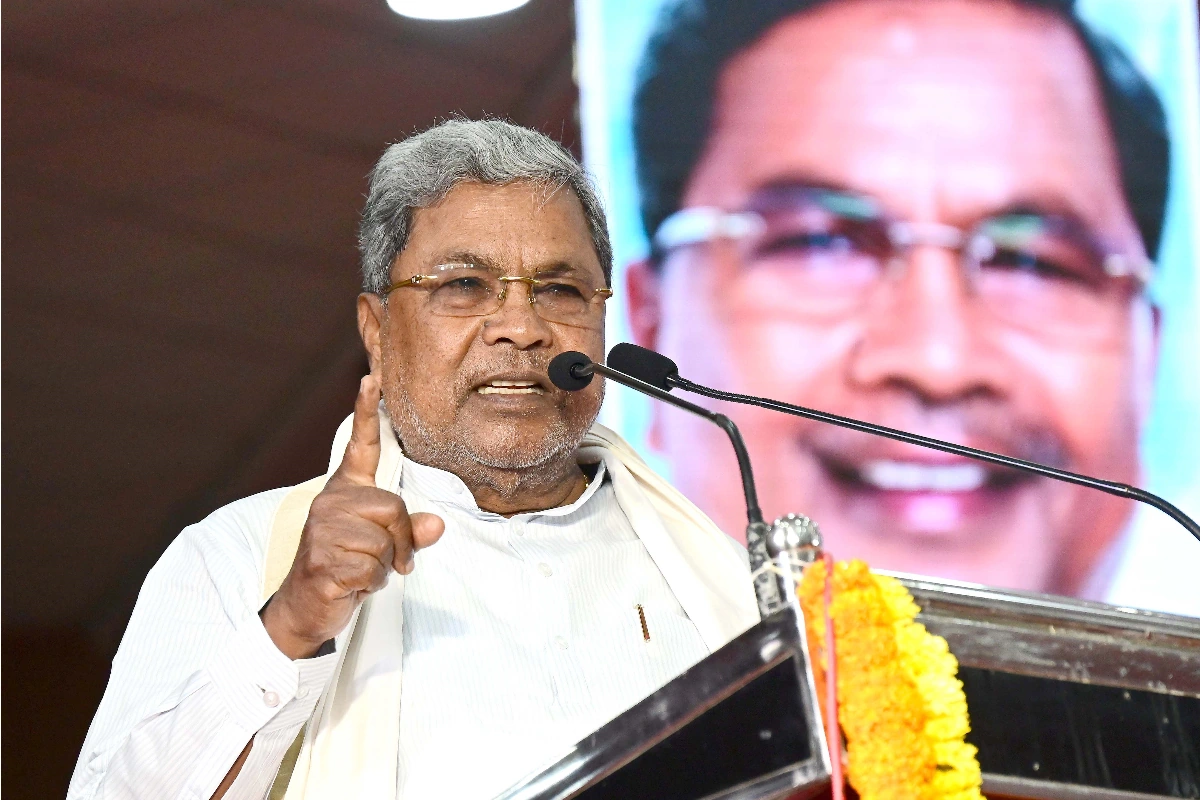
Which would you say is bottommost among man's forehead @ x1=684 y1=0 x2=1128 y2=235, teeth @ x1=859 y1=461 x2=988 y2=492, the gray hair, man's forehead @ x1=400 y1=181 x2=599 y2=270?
teeth @ x1=859 y1=461 x2=988 y2=492

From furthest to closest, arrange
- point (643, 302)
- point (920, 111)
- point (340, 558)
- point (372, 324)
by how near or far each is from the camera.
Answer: point (920, 111) < point (643, 302) < point (372, 324) < point (340, 558)

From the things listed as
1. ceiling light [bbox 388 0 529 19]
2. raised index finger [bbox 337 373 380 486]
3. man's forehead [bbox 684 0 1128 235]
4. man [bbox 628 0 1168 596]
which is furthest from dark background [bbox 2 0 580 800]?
raised index finger [bbox 337 373 380 486]

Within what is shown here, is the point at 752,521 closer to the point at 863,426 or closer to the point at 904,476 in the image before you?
the point at 863,426

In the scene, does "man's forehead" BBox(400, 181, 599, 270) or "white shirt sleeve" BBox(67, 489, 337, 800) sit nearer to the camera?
"white shirt sleeve" BBox(67, 489, 337, 800)

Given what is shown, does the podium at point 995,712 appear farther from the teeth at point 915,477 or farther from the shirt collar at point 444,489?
the teeth at point 915,477

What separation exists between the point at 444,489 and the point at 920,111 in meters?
1.78

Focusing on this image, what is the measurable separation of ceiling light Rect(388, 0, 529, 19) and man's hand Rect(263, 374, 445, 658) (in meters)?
1.86

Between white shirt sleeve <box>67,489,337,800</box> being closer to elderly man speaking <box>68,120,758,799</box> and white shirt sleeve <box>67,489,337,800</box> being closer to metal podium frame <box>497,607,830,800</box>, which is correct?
elderly man speaking <box>68,120,758,799</box>

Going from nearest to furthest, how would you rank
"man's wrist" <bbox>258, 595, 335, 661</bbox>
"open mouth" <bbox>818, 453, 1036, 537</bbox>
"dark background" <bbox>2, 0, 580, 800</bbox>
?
1. "man's wrist" <bbox>258, 595, 335, 661</bbox>
2. "dark background" <bbox>2, 0, 580, 800</bbox>
3. "open mouth" <bbox>818, 453, 1036, 537</bbox>

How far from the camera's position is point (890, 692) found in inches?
42.3

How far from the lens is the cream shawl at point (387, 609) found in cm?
191

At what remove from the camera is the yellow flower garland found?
3.48 ft

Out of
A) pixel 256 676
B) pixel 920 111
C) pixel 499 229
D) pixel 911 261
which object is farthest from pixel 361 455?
pixel 920 111

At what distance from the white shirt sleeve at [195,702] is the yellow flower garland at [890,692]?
85cm
